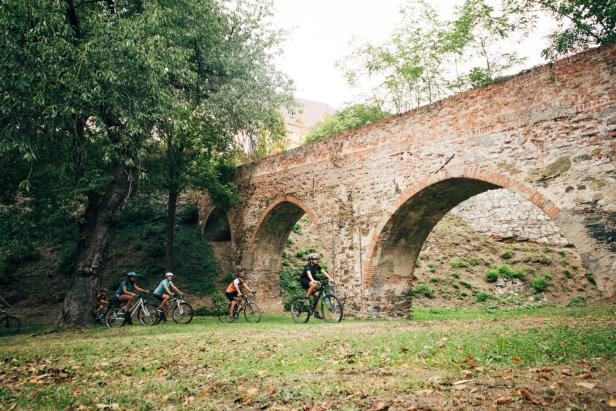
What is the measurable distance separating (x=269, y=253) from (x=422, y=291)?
18.6 feet

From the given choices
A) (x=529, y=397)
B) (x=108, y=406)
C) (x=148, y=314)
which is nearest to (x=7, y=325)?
(x=148, y=314)

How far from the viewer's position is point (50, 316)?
1380cm

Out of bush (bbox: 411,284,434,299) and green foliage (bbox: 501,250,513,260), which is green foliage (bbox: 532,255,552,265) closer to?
green foliage (bbox: 501,250,513,260)

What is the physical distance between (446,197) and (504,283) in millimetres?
7536

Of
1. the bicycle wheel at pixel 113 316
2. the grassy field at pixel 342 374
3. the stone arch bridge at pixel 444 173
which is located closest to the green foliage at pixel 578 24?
the stone arch bridge at pixel 444 173

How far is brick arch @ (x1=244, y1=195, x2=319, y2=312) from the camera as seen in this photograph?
15422mm

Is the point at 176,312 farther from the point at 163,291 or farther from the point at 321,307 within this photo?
the point at 321,307

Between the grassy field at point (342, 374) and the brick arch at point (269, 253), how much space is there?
370 inches

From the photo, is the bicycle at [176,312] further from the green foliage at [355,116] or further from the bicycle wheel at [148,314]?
the green foliage at [355,116]

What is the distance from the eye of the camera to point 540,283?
15.7 meters

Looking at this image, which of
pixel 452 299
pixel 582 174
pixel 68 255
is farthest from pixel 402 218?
pixel 68 255

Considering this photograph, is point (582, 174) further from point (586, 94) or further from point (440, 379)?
point (440, 379)

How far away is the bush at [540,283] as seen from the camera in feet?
51.3

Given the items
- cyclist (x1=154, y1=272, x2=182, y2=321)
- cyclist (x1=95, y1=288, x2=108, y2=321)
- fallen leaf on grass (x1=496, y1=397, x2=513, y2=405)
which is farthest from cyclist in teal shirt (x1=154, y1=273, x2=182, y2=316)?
fallen leaf on grass (x1=496, y1=397, x2=513, y2=405)
